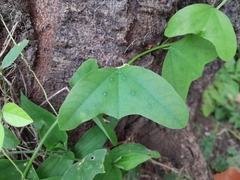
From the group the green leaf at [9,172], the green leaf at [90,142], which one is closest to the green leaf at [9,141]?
the green leaf at [9,172]

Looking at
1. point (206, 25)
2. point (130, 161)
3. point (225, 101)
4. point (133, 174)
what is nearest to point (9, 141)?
point (130, 161)

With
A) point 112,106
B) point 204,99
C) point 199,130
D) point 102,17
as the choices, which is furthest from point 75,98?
point 204,99

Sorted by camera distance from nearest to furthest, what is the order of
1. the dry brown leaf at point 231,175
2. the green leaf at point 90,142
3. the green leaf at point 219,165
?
the green leaf at point 90,142
the dry brown leaf at point 231,175
the green leaf at point 219,165

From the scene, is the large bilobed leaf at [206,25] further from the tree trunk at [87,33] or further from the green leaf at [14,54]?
the green leaf at [14,54]

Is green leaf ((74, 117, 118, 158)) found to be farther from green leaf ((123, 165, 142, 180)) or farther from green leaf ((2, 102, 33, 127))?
green leaf ((2, 102, 33, 127))

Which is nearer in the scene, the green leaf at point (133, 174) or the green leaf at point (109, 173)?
the green leaf at point (109, 173)

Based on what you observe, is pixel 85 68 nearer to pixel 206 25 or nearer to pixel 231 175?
pixel 206 25
